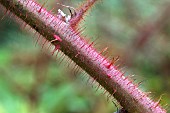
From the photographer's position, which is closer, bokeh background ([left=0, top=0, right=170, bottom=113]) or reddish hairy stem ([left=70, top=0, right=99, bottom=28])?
reddish hairy stem ([left=70, top=0, right=99, bottom=28])

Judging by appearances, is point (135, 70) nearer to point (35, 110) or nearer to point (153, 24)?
point (153, 24)

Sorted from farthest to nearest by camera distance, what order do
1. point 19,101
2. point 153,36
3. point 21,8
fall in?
point 153,36
point 19,101
point 21,8

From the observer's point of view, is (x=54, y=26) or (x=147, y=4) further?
(x=147, y=4)

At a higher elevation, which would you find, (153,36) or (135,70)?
(153,36)

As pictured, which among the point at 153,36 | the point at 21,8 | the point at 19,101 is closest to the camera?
the point at 21,8

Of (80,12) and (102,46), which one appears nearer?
(80,12)

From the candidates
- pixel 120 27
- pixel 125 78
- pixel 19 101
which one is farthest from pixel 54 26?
pixel 120 27

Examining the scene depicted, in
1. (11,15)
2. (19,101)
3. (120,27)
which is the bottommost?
(19,101)

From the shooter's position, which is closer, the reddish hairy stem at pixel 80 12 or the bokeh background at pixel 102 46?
the reddish hairy stem at pixel 80 12
